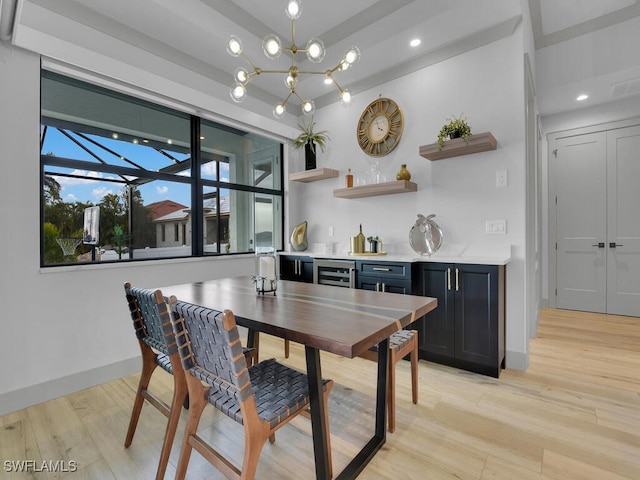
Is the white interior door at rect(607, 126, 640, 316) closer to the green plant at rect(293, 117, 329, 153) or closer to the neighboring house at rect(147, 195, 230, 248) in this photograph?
the green plant at rect(293, 117, 329, 153)

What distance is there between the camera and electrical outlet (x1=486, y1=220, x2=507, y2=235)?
108 inches

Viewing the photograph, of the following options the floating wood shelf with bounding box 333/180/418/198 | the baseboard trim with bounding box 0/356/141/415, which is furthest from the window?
the floating wood shelf with bounding box 333/180/418/198

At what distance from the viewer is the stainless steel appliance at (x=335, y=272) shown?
3141mm

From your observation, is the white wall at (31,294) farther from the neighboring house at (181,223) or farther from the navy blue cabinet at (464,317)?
the navy blue cabinet at (464,317)

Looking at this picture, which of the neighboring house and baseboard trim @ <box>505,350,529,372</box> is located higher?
the neighboring house

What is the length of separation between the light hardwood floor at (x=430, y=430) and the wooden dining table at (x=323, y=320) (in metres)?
0.27

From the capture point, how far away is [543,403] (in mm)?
2123

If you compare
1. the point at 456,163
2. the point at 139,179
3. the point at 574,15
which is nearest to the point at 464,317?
the point at 456,163

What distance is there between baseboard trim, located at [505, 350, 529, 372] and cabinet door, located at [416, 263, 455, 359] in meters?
0.50

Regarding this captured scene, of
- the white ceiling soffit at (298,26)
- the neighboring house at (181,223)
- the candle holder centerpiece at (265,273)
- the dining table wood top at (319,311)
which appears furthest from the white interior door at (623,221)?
the neighboring house at (181,223)

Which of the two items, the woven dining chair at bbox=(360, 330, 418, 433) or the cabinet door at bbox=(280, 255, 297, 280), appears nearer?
the woven dining chair at bbox=(360, 330, 418, 433)

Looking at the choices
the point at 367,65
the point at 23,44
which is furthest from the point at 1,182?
the point at 367,65

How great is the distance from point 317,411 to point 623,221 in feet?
16.4

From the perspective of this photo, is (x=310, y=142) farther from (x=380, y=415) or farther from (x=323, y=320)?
(x=380, y=415)
